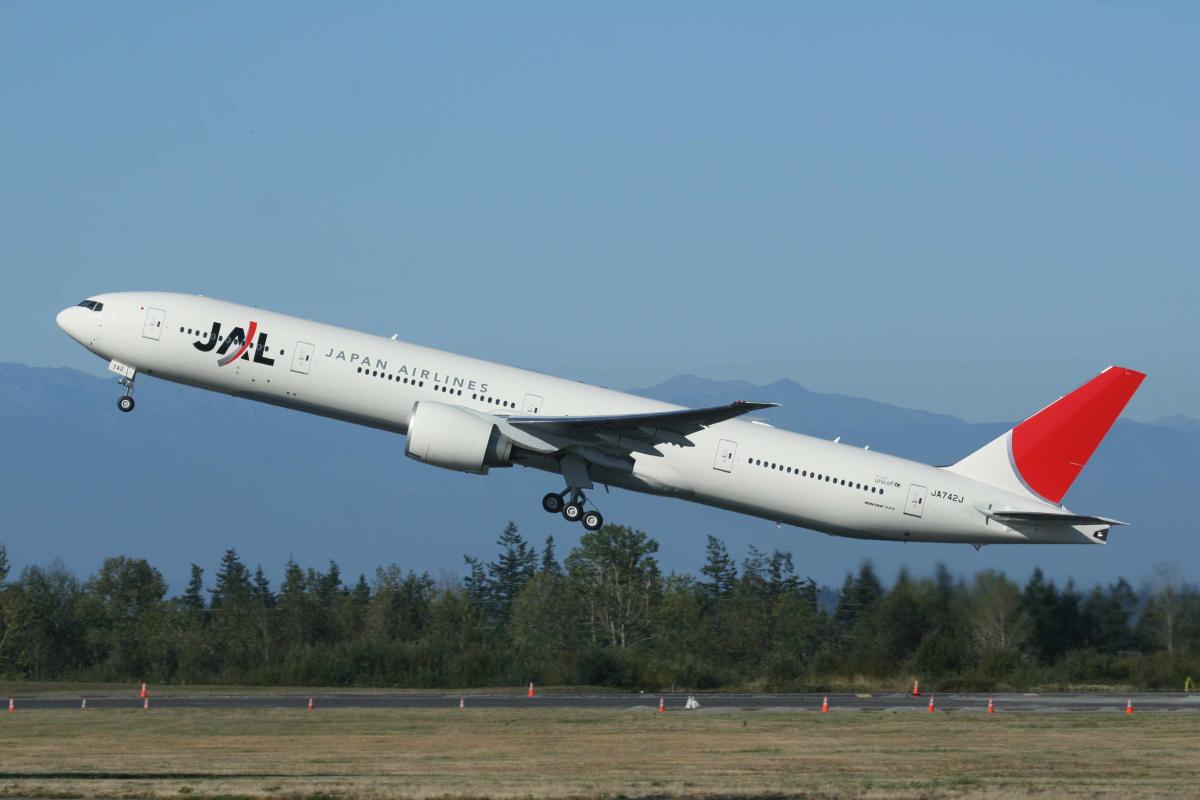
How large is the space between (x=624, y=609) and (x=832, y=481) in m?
35.8

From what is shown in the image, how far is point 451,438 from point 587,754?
9.59 metres

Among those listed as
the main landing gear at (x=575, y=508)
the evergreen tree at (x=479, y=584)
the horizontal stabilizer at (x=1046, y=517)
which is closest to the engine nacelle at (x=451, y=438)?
the main landing gear at (x=575, y=508)

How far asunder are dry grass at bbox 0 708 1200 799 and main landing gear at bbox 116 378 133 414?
25.8 ft

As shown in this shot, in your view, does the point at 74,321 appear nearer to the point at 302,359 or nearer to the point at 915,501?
the point at 302,359

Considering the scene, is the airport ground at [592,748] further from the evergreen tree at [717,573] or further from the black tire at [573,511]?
the evergreen tree at [717,573]

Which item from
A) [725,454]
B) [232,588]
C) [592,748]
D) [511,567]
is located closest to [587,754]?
[592,748]

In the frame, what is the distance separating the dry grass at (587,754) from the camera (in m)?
26.8

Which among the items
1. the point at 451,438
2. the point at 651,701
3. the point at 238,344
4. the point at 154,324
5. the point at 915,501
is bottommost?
the point at 651,701

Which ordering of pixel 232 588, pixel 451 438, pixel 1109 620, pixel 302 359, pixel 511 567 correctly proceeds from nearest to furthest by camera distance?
1. pixel 451 438
2. pixel 302 359
3. pixel 1109 620
4. pixel 232 588
5. pixel 511 567

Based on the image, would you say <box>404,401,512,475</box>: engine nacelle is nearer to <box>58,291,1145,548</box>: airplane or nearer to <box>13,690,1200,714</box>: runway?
<box>58,291,1145,548</box>: airplane

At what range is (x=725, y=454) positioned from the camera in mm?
40969

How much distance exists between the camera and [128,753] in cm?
3250

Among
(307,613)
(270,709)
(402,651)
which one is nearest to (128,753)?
(270,709)

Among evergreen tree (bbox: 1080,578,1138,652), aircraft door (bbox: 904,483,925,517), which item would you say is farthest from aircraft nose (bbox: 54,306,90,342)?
evergreen tree (bbox: 1080,578,1138,652)
